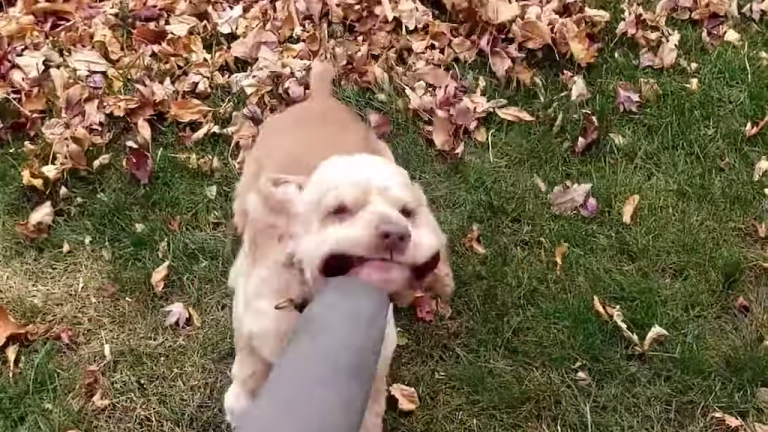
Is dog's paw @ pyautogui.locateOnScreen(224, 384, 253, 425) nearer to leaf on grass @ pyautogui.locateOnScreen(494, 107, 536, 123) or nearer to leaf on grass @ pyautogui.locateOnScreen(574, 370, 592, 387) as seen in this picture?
leaf on grass @ pyautogui.locateOnScreen(574, 370, 592, 387)

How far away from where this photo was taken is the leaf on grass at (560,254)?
9.41 ft

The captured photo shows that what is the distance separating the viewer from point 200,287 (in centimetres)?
283

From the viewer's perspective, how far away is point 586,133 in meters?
3.16

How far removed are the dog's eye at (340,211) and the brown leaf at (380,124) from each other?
116 cm

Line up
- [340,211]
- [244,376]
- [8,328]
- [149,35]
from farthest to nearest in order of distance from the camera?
1. [149,35]
2. [8,328]
3. [244,376]
4. [340,211]

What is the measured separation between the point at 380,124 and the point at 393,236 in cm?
134

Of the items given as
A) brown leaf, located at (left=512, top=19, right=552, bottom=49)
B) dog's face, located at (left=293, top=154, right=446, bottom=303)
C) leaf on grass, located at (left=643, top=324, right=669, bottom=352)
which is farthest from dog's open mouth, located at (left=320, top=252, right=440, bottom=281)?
brown leaf, located at (left=512, top=19, right=552, bottom=49)

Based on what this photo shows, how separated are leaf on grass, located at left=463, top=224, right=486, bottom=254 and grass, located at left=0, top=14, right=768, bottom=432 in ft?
0.07

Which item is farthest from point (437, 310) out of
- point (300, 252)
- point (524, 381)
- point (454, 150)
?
point (300, 252)

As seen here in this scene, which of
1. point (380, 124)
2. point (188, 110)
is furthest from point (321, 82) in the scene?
point (188, 110)

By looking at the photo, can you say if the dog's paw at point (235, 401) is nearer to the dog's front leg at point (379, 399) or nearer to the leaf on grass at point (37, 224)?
the dog's front leg at point (379, 399)

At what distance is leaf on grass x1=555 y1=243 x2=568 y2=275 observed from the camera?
2.87m

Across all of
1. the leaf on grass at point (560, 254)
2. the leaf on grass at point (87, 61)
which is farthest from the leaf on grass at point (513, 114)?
the leaf on grass at point (87, 61)

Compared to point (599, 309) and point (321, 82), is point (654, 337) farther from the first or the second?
point (321, 82)
